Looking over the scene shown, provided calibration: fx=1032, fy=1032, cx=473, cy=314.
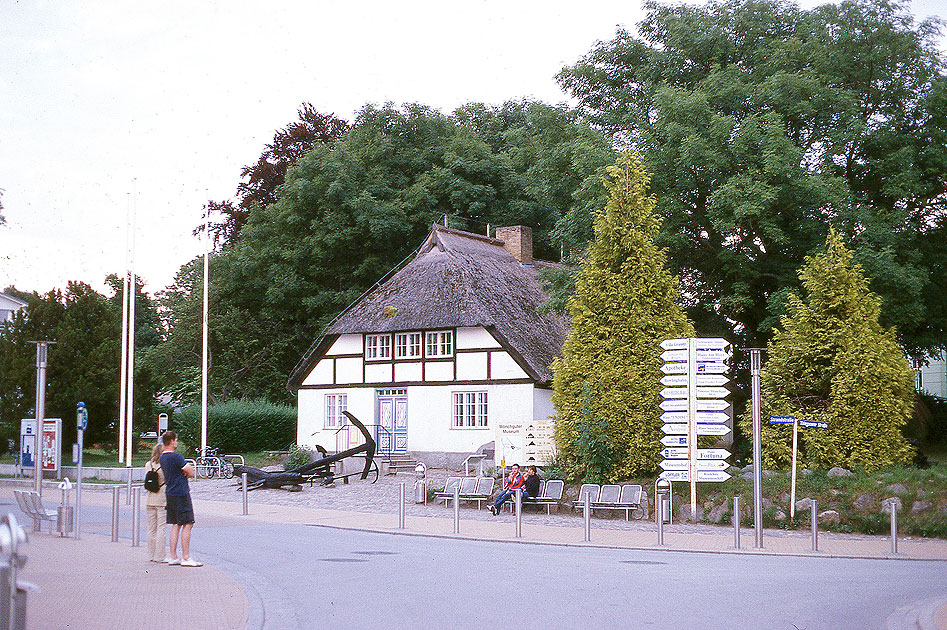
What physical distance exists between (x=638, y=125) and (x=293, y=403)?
88.5ft

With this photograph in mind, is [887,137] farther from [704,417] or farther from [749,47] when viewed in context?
[704,417]

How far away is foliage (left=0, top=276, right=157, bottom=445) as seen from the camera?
123 feet

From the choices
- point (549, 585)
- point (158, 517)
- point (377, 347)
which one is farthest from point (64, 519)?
point (377, 347)

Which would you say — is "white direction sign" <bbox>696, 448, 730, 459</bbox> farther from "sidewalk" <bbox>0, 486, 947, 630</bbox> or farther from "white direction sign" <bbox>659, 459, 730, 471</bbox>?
"sidewalk" <bbox>0, 486, 947, 630</bbox>

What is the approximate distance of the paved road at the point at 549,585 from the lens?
9695 millimetres

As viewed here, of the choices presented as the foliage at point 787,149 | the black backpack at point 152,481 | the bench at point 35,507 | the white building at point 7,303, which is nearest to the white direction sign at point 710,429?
the foliage at point 787,149

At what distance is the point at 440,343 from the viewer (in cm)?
3800

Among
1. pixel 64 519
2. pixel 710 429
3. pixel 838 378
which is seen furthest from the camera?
pixel 838 378

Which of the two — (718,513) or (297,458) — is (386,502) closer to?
(718,513)

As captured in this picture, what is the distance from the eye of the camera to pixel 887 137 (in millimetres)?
28844

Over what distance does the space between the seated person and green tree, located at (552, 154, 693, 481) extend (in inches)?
55.5

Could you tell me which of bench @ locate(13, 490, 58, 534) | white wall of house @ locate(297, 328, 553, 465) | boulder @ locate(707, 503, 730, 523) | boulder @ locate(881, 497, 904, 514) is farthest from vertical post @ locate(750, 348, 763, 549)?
white wall of house @ locate(297, 328, 553, 465)

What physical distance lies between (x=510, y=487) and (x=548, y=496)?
89 cm

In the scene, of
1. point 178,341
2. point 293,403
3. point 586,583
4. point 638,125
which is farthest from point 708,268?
point 178,341
